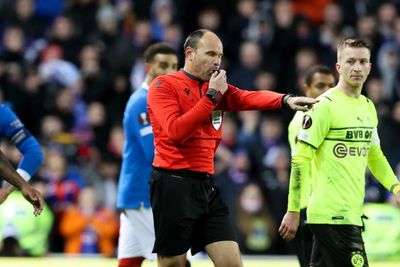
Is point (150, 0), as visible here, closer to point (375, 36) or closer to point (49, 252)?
point (375, 36)

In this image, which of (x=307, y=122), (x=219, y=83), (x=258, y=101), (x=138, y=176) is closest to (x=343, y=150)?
(x=307, y=122)

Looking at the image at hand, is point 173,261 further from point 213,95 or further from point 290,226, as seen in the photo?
point 213,95

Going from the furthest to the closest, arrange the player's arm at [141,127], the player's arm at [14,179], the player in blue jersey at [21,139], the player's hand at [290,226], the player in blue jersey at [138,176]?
the player in blue jersey at [138,176], the player's arm at [141,127], the player in blue jersey at [21,139], the player's arm at [14,179], the player's hand at [290,226]

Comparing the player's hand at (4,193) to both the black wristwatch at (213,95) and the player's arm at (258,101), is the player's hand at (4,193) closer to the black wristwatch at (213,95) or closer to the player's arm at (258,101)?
the player's arm at (258,101)

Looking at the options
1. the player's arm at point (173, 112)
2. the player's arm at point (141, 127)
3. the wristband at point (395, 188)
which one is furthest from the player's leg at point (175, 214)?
the wristband at point (395, 188)

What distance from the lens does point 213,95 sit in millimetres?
7211

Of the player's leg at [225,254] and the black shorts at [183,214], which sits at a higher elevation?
the black shorts at [183,214]

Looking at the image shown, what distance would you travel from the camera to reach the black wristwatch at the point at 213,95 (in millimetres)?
7207

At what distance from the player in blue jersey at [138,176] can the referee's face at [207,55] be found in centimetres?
Result: 130

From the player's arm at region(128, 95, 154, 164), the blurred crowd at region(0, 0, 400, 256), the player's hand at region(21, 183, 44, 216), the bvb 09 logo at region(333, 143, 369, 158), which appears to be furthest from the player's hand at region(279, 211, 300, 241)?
the blurred crowd at region(0, 0, 400, 256)

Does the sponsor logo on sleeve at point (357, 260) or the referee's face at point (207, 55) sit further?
the referee's face at point (207, 55)

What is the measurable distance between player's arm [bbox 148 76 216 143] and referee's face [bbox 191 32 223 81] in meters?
0.25

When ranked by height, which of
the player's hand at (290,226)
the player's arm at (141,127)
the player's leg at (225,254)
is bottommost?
the player's leg at (225,254)

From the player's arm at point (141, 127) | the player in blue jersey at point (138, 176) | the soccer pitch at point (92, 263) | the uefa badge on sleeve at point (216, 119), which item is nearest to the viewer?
the uefa badge on sleeve at point (216, 119)
